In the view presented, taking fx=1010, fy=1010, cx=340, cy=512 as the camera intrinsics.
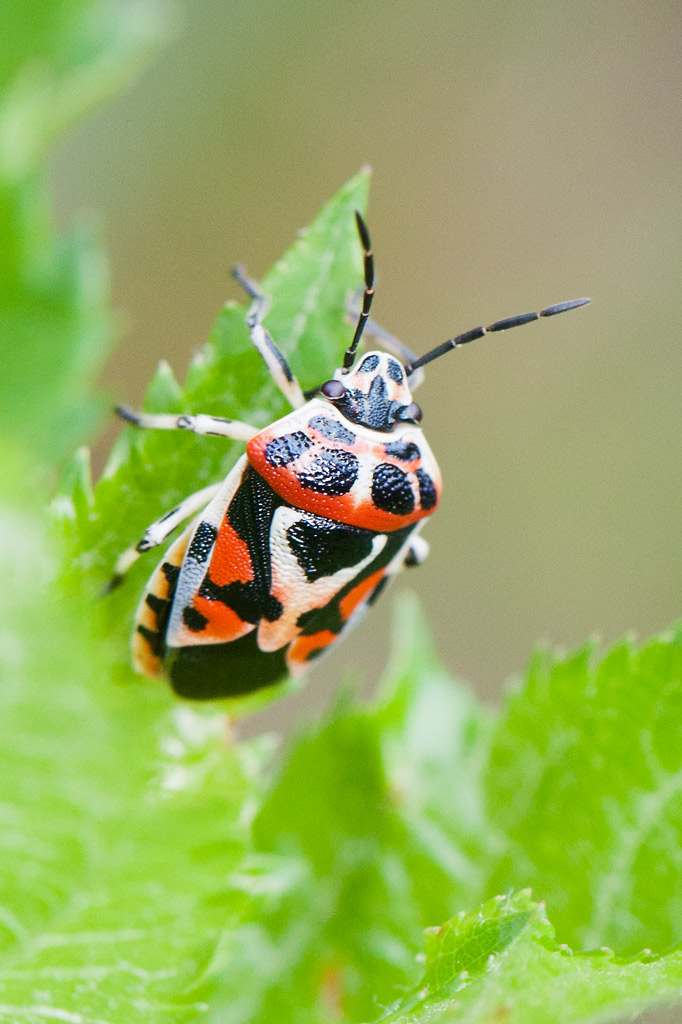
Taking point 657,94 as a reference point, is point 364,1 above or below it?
above

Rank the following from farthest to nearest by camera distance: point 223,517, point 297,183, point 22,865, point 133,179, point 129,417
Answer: point 297,183 → point 133,179 → point 223,517 → point 129,417 → point 22,865

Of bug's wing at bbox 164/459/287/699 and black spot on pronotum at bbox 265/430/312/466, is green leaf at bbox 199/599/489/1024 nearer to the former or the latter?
bug's wing at bbox 164/459/287/699

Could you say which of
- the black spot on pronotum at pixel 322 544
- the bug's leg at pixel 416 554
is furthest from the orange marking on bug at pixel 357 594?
the bug's leg at pixel 416 554

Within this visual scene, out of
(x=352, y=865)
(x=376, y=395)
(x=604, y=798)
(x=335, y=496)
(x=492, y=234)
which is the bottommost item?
(x=604, y=798)

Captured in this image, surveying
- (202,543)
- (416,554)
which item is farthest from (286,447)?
(416,554)

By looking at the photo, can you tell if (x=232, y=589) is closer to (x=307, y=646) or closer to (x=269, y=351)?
(x=307, y=646)

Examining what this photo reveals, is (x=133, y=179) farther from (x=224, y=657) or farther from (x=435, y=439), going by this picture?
(x=224, y=657)

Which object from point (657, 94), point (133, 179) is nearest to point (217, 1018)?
point (133, 179)
